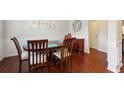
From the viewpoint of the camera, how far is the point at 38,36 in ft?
16.4

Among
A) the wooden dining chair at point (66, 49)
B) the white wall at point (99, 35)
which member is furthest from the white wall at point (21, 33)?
the wooden dining chair at point (66, 49)

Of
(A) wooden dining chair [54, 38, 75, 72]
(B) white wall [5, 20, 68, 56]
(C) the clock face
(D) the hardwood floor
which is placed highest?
(C) the clock face

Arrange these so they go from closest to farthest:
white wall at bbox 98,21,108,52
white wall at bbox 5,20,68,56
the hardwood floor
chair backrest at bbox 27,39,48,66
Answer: chair backrest at bbox 27,39,48,66 → the hardwood floor → white wall at bbox 5,20,68,56 → white wall at bbox 98,21,108,52

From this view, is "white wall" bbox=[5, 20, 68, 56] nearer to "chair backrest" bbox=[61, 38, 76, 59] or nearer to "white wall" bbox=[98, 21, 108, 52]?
"white wall" bbox=[98, 21, 108, 52]

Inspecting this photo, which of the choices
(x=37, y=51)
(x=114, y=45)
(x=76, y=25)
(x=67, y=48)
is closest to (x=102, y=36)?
(x=76, y=25)

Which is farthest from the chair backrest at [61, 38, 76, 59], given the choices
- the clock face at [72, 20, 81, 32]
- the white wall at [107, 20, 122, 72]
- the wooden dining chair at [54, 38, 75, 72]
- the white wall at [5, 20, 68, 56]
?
the clock face at [72, 20, 81, 32]

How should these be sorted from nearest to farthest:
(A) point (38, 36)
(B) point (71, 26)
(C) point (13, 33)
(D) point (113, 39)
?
(D) point (113, 39), (C) point (13, 33), (A) point (38, 36), (B) point (71, 26)

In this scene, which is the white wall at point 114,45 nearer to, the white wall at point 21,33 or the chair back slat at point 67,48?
the chair back slat at point 67,48

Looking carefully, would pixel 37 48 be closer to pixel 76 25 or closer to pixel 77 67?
pixel 77 67

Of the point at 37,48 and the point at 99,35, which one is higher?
the point at 99,35
